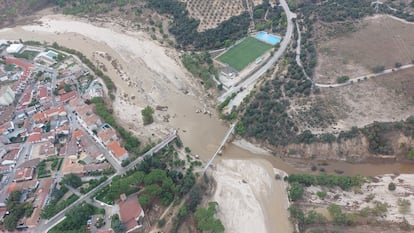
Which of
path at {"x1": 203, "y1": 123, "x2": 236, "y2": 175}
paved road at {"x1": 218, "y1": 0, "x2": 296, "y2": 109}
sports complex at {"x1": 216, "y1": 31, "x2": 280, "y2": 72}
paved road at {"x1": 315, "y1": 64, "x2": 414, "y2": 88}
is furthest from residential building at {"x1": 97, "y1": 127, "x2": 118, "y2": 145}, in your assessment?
paved road at {"x1": 315, "y1": 64, "x2": 414, "y2": 88}

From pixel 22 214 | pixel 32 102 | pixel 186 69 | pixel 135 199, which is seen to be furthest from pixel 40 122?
pixel 186 69

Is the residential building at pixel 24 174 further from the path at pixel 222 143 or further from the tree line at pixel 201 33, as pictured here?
the tree line at pixel 201 33

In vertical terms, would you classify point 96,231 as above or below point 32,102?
below

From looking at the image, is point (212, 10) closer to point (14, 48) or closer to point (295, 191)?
point (14, 48)

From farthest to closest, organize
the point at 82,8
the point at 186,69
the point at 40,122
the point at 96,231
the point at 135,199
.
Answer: the point at 82,8, the point at 186,69, the point at 40,122, the point at 135,199, the point at 96,231

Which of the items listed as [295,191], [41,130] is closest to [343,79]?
[295,191]

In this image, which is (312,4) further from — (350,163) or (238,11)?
(350,163)
